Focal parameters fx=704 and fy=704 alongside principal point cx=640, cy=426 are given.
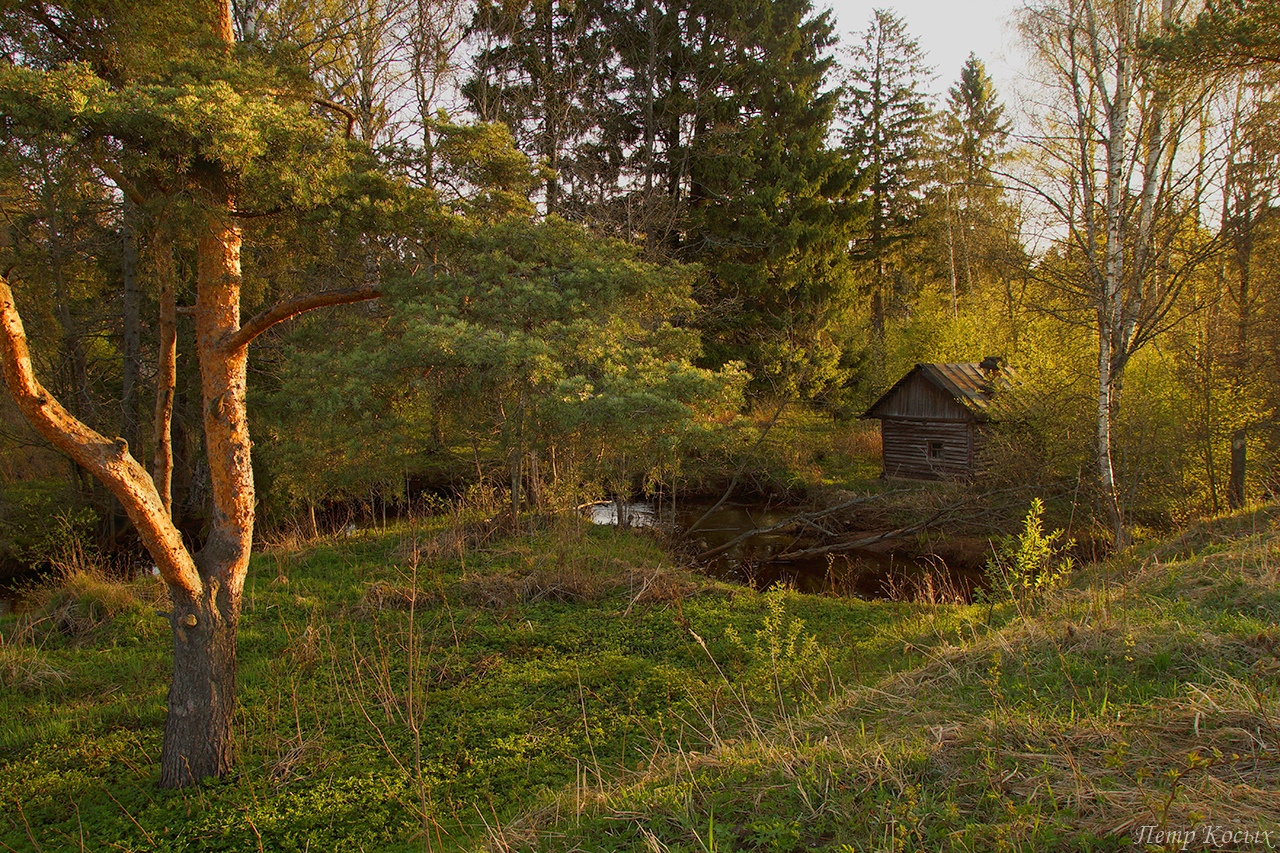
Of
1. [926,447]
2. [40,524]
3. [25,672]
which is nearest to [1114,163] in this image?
[926,447]

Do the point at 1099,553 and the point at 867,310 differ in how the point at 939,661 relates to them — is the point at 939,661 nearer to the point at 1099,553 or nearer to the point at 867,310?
the point at 1099,553

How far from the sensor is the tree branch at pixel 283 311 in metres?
5.13

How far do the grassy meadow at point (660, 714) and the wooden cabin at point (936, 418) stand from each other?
827 centimetres

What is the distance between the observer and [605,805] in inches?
145

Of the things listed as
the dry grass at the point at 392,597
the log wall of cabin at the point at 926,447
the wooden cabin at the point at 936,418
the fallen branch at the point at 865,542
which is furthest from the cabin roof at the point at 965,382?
the dry grass at the point at 392,597

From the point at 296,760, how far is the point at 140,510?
2.11 m

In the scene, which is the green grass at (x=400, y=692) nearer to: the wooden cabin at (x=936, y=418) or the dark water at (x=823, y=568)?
the dark water at (x=823, y=568)

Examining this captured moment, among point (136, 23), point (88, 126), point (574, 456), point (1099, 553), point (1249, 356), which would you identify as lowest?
point (1099, 553)

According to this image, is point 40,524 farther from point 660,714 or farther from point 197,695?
point 660,714

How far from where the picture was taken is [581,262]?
977 centimetres

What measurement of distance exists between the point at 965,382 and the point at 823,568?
7820 millimetres

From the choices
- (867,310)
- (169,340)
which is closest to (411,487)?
(169,340)

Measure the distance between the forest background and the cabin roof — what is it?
1500 mm

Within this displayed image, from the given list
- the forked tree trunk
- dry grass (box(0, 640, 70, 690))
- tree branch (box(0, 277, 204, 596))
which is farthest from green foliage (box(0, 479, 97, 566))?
tree branch (box(0, 277, 204, 596))
